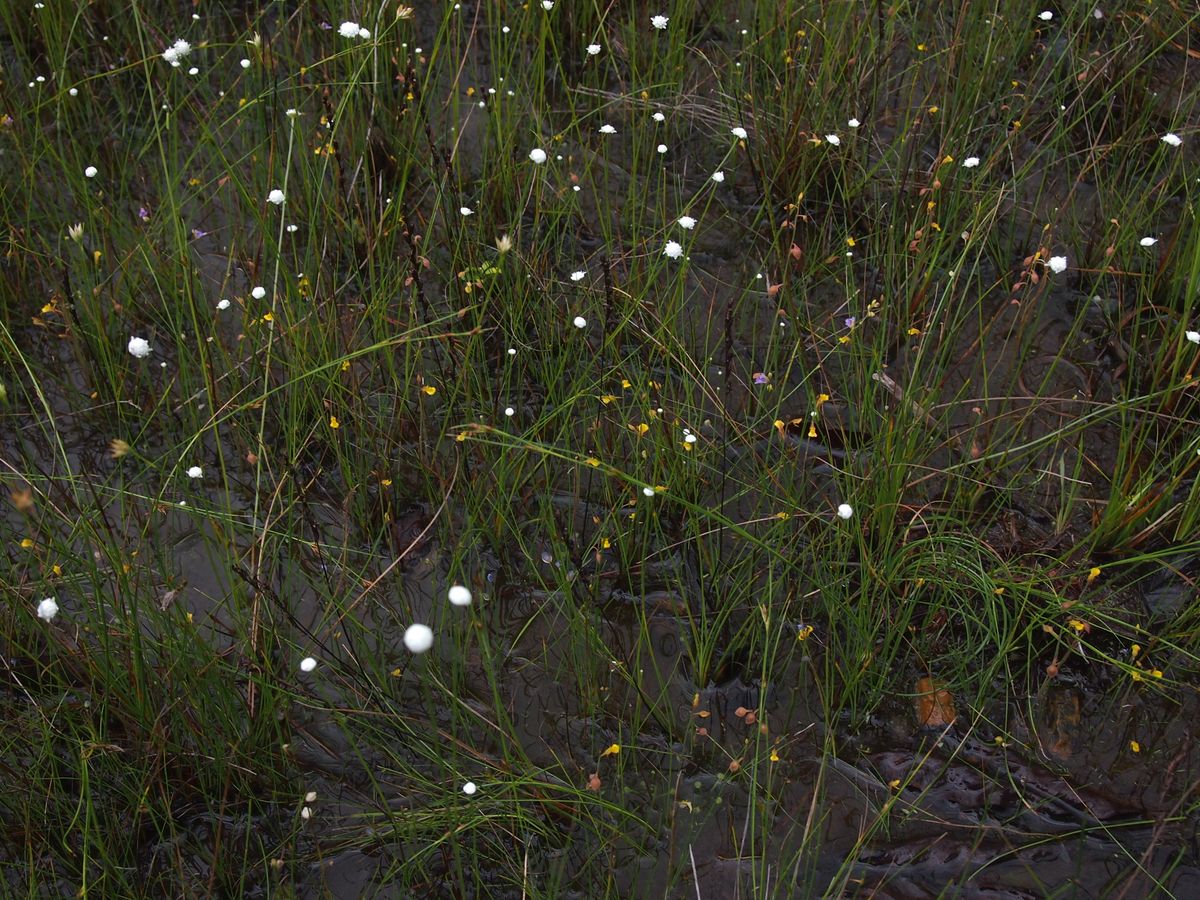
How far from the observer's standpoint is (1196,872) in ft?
6.28

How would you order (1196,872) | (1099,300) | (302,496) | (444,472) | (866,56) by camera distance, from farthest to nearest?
(866,56) < (1099,300) < (444,472) < (302,496) < (1196,872)

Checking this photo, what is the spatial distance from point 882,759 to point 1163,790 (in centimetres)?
59

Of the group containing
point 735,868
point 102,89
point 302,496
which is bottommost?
point 735,868

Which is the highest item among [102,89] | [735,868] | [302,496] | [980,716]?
[102,89]

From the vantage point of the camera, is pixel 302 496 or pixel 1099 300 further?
pixel 1099 300

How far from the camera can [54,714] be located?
1919mm

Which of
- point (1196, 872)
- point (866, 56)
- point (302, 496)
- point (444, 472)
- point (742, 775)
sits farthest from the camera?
point (866, 56)

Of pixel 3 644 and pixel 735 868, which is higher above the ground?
pixel 3 644

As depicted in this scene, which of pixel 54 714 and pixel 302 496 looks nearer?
pixel 54 714

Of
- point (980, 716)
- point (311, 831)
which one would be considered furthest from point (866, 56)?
point (311, 831)

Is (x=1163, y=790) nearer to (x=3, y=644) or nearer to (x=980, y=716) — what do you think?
(x=980, y=716)

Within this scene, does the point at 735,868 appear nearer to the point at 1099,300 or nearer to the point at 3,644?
the point at 3,644

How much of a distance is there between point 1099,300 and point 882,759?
5.43 ft

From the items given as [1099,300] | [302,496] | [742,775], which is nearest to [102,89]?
[302,496]
